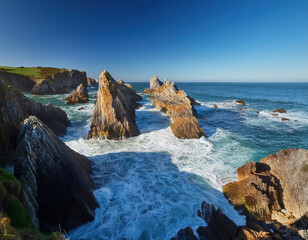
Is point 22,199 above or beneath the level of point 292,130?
above

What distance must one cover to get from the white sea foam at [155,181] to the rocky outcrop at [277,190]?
1.28 metres

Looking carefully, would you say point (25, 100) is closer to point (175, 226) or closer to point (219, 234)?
point (175, 226)

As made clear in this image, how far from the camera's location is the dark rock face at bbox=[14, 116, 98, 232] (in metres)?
7.16

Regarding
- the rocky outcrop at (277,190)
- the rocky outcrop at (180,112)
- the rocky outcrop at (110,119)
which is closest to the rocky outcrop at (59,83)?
the rocky outcrop at (180,112)

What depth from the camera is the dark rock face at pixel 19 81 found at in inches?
2849

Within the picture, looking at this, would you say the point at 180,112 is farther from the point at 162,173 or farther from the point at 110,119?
the point at 162,173

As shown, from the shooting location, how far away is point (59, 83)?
8694 cm

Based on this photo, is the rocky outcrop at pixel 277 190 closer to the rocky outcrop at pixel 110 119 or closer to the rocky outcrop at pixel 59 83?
the rocky outcrop at pixel 110 119

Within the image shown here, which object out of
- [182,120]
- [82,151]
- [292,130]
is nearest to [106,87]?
[82,151]

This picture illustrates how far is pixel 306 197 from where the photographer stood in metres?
10.1

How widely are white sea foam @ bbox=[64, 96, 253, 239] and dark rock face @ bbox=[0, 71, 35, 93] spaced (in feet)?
260

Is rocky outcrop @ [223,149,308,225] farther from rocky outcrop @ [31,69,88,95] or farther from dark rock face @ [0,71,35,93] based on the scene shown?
dark rock face @ [0,71,35,93]

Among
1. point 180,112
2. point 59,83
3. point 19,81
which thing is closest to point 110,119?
point 180,112

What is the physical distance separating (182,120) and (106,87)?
14535 mm
